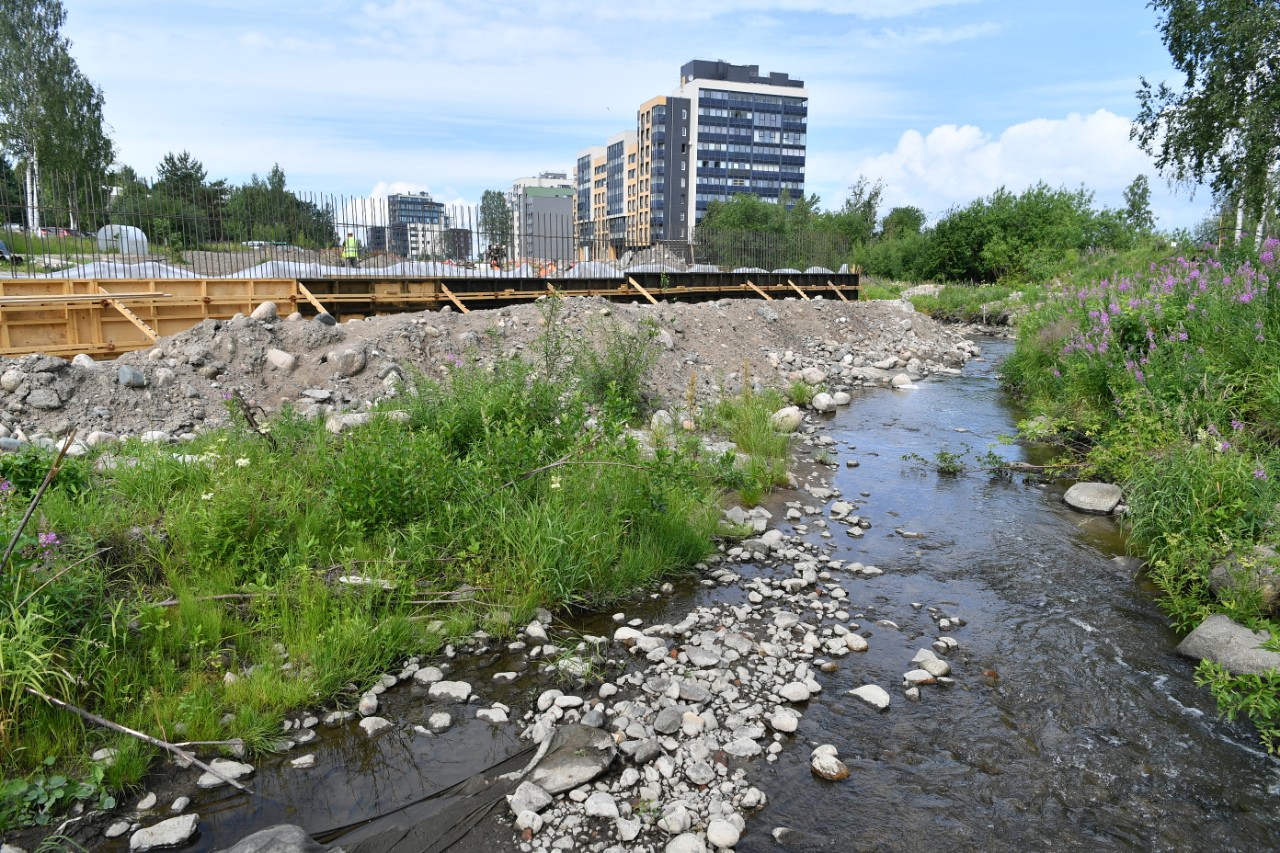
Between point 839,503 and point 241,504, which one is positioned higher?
point 241,504

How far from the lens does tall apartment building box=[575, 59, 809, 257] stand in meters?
128

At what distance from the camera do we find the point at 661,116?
125188 mm

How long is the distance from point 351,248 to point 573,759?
691 inches

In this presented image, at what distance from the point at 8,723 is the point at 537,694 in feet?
9.08

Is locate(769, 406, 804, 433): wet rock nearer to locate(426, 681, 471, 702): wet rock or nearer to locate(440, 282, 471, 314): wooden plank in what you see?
locate(440, 282, 471, 314): wooden plank

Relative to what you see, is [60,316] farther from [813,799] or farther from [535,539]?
[813,799]

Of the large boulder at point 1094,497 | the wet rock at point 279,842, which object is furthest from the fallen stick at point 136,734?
the large boulder at point 1094,497

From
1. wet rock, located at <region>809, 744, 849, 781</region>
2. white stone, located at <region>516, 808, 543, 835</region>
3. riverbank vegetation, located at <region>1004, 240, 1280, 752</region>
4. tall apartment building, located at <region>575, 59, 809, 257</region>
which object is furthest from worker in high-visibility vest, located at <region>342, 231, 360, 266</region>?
tall apartment building, located at <region>575, 59, 809, 257</region>

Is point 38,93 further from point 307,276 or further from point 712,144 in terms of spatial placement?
point 712,144

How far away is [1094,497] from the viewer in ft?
27.8

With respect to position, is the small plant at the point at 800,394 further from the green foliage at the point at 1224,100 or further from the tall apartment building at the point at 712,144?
the tall apartment building at the point at 712,144

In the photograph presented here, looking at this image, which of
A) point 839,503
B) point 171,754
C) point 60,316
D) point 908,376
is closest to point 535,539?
point 171,754

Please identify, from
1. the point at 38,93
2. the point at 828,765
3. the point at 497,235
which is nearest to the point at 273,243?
the point at 497,235

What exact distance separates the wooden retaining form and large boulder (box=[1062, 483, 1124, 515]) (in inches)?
349
